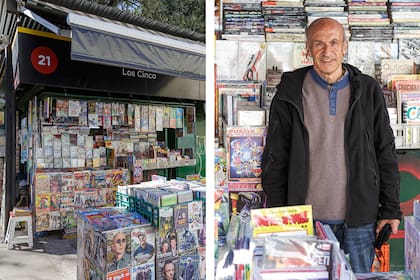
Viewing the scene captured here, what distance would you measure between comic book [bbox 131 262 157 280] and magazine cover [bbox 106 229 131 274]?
0.09 meters

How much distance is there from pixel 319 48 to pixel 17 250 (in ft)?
15.6

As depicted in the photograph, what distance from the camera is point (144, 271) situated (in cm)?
295

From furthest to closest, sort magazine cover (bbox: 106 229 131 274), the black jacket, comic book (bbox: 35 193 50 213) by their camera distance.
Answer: comic book (bbox: 35 193 50 213), magazine cover (bbox: 106 229 131 274), the black jacket

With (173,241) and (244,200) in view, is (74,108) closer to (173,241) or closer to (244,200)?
(173,241)

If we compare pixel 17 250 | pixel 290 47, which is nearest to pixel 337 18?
pixel 290 47

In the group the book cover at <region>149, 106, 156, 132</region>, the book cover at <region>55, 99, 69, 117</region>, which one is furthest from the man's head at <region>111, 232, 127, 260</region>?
the book cover at <region>149, 106, 156, 132</region>

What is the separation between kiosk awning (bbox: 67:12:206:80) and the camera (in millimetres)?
3283

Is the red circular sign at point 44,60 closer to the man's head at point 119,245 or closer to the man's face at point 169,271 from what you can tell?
the man's head at point 119,245

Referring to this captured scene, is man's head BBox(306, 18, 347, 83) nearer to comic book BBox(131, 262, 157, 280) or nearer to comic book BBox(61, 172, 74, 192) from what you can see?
comic book BBox(131, 262, 157, 280)

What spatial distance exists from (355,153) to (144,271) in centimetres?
198

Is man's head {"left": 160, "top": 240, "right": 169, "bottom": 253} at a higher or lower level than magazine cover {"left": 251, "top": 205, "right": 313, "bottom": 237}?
lower

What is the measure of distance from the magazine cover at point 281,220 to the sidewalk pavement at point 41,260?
3.63 metres

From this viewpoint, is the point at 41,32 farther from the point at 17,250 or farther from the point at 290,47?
the point at 290,47

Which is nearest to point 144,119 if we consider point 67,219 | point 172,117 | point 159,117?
point 159,117
